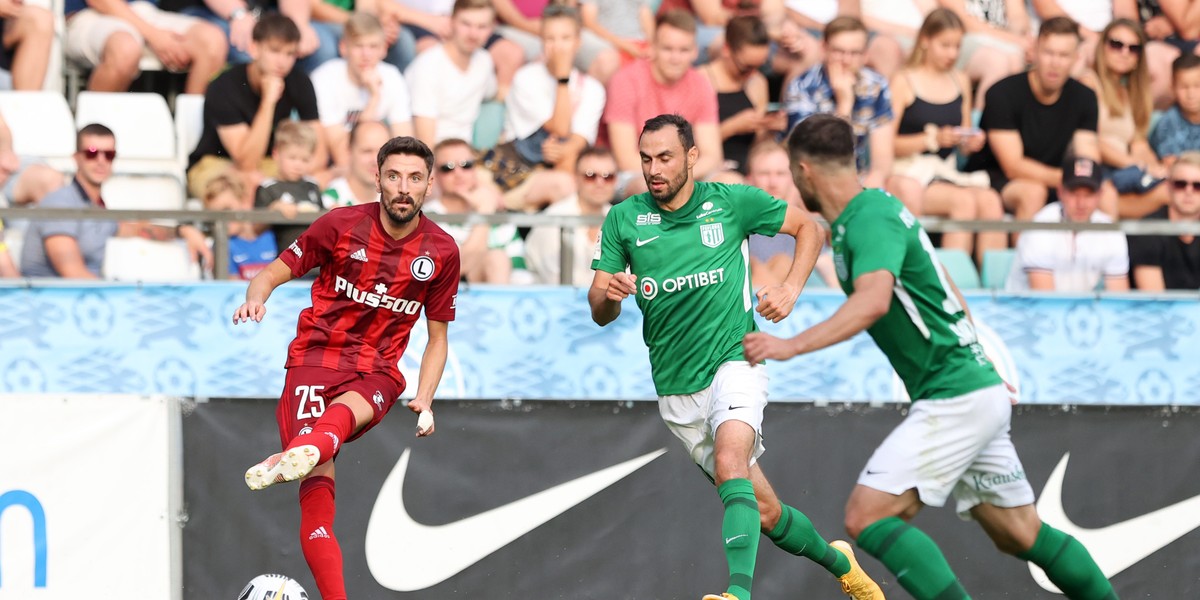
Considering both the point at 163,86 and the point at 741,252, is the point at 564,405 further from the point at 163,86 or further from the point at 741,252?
the point at 163,86

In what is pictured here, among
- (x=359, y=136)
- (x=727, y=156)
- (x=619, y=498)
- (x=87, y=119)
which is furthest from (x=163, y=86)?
(x=619, y=498)

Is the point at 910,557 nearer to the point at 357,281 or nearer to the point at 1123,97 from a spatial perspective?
the point at 357,281

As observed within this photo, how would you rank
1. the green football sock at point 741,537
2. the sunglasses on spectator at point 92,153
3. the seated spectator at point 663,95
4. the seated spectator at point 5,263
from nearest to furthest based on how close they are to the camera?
the green football sock at point 741,537, the seated spectator at point 5,263, the sunglasses on spectator at point 92,153, the seated spectator at point 663,95

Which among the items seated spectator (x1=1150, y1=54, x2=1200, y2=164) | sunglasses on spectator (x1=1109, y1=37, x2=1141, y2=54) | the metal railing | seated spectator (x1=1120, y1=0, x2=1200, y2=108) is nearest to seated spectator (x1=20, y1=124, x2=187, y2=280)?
the metal railing

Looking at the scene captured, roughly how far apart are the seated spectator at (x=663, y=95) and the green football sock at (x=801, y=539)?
3926mm

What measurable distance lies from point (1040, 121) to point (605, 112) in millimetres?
3279

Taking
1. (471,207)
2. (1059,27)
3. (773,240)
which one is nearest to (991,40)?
(1059,27)

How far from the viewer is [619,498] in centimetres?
805

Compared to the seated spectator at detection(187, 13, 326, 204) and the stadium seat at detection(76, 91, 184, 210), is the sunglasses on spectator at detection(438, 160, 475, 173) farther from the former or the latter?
the stadium seat at detection(76, 91, 184, 210)

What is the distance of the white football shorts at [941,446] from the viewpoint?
19.7ft

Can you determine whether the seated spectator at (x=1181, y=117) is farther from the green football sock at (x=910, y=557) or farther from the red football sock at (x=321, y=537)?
the red football sock at (x=321, y=537)

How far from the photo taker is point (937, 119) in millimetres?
10836

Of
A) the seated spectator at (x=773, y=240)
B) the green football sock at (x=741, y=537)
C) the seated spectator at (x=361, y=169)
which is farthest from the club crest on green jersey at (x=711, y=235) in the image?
the seated spectator at (x=361, y=169)

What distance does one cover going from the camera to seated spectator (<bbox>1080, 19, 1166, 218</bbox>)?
36.9 ft
